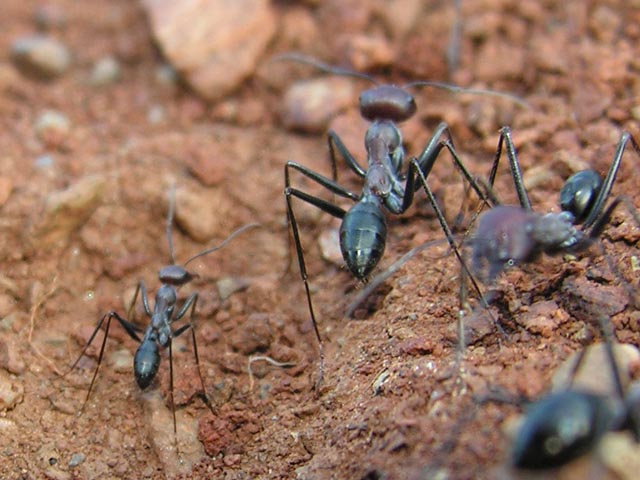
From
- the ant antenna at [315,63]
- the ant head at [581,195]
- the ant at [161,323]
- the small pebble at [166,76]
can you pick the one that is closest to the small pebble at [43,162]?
the ant at [161,323]

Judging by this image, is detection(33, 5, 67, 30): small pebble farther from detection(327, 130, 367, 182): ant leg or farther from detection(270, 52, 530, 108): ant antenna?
detection(327, 130, 367, 182): ant leg

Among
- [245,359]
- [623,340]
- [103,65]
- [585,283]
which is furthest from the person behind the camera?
[103,65]

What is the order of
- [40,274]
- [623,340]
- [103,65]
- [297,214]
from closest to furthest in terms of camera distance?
[623,340]
[40,274]
[297,214]
[103,65]

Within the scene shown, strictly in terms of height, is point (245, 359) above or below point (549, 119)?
below

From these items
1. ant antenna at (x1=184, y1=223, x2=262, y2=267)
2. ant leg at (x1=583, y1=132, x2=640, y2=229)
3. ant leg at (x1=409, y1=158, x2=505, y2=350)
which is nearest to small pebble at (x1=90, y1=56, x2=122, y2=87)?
ant antenna at (x1=184, y1=223, x2=262, y2=267)

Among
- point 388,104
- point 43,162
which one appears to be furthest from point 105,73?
point 388,104

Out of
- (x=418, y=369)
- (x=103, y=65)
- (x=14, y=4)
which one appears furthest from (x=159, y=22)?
(x=418, y=369)

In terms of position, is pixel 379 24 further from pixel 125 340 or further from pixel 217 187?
pixel 125 340
